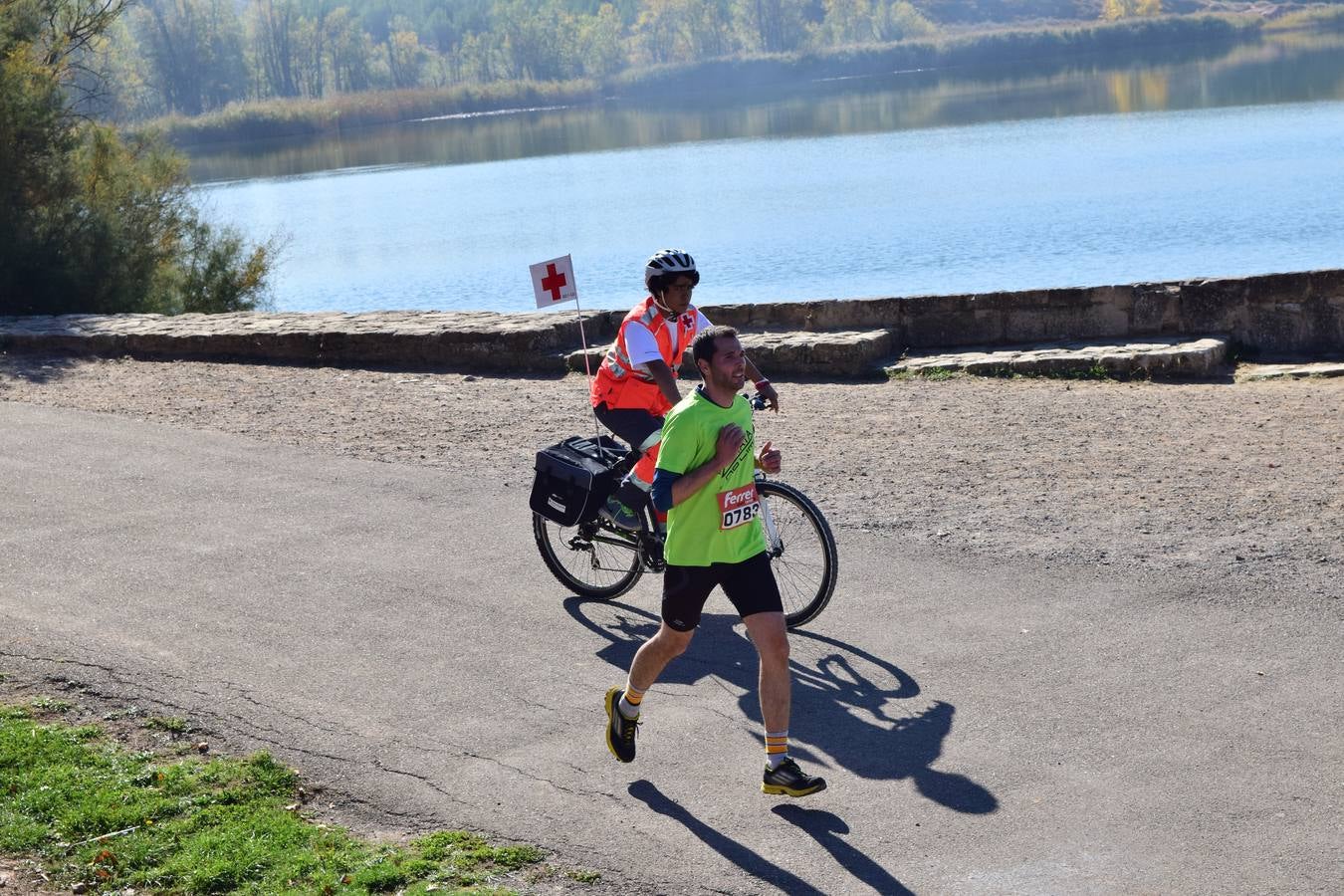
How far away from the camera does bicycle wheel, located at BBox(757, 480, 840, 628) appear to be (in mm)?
6707

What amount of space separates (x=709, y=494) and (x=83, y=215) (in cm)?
2076

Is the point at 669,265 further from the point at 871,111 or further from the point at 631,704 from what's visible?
the point at 871,111

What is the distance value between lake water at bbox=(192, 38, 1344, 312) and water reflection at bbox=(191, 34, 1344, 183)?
421 millimetres

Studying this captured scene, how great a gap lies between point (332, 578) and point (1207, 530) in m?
4.76

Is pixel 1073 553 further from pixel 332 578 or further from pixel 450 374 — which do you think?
pixel 450 374

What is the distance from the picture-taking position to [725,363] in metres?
4.99

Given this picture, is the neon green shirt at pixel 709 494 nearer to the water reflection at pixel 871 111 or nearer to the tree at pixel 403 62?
the water reflection at pixel 871 111

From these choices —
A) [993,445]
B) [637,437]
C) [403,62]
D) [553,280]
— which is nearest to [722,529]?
[637,437]

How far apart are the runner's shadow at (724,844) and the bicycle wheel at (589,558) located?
2194mm

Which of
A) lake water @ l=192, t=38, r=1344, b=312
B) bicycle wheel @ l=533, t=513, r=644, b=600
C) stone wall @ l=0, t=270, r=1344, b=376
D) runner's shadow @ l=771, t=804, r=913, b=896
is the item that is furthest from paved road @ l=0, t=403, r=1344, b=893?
lake water @ l=192, t=38, r=1344, b=312

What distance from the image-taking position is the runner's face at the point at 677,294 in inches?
247

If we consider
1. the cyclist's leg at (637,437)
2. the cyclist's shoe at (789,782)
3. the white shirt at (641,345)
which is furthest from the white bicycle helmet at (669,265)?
the cyclist's shoe at (789,782)

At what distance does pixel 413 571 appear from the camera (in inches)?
315

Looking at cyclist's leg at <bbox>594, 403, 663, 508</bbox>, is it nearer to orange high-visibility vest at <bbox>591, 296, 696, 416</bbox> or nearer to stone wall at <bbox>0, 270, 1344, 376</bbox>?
orange high-visibility vest at <bbox>591, 296, 696, 416</bbox>
